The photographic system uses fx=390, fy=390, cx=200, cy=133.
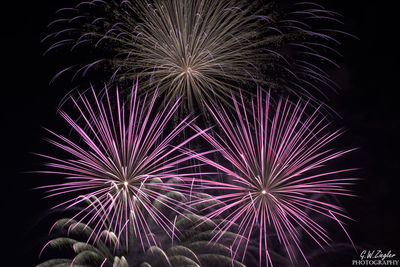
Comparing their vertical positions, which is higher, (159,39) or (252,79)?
(159,39)

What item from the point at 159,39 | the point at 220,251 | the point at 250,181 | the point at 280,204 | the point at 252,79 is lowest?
the point at 220,251

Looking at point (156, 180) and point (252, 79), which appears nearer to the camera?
point (252, 79)

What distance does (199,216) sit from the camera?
77.4 feet

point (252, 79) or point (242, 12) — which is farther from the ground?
point (242, 12)

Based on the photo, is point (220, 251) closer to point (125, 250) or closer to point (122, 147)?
point (125, 250)

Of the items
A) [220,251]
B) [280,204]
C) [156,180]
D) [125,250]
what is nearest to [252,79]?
[280,204]

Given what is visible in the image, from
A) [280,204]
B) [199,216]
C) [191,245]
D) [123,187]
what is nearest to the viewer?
[280,204]

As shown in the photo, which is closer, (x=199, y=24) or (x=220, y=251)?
(x=199, y=24)

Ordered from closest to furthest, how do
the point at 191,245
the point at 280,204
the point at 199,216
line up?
the point at 280,204 → the point at 199,216 → the point at 191,245

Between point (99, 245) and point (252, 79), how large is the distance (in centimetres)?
1520

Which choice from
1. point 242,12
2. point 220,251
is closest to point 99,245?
point 220,251

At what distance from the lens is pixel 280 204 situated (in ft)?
54.6

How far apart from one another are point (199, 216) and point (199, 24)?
11.9m

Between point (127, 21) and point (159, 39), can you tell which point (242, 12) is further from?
point (127, 21)
